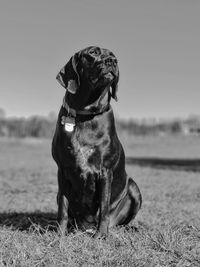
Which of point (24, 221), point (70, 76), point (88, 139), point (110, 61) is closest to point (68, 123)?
point (88, 139)

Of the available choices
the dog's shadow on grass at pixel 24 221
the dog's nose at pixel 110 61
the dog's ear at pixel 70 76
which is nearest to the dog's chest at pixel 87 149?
the dog's ear at pixel 70 76

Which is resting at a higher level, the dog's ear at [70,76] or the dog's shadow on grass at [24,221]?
the dog's ear at [70,76]

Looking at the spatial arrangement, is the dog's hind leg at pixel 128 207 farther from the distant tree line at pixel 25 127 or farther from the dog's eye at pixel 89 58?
the distant tree line at pixel 25 127

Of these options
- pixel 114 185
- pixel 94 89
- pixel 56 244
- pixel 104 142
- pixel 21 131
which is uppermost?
pixel 94 89

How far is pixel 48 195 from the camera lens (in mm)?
9984

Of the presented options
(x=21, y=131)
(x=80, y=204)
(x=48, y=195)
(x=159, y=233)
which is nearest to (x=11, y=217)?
(x=80, y=204)

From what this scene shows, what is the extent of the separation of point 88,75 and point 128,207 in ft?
5.60

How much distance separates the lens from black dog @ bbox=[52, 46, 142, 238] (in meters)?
4.50

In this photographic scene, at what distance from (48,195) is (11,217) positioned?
12.5 feet

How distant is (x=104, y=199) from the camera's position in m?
4.64

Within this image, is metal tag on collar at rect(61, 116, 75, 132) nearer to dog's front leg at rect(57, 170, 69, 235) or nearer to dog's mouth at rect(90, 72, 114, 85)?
dog's mouth at rect(90, 72, 114, 85)

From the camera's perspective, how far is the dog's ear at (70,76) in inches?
182

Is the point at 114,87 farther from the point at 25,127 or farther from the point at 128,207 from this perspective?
the point at 25,127

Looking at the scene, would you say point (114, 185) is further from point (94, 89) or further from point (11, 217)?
point (11, 217)
